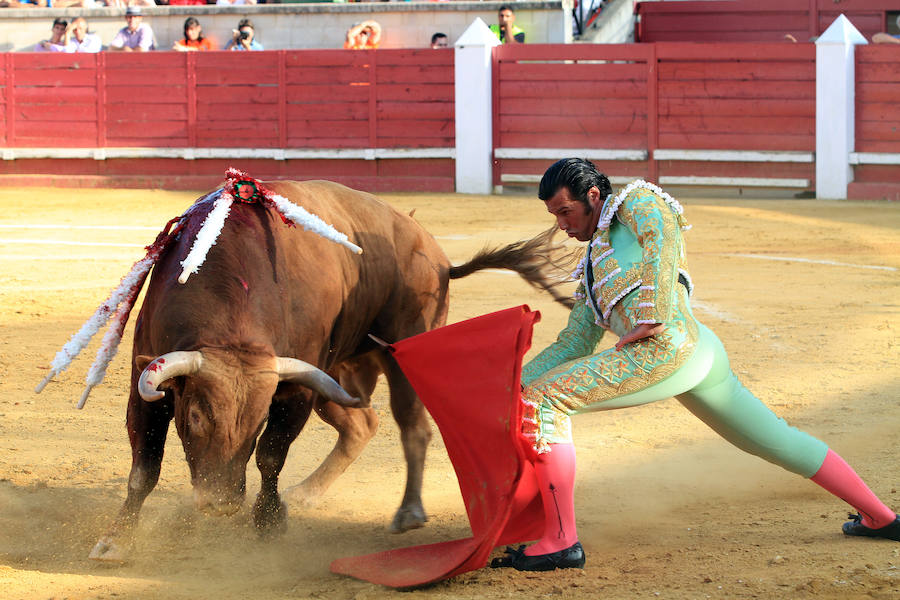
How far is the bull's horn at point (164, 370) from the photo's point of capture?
2525mm

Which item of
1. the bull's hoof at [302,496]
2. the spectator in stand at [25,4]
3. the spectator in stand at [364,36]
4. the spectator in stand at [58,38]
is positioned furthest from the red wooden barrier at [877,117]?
the spectator in stand at [25,4]

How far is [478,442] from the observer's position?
2.67 metres

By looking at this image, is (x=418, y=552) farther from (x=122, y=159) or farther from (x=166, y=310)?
(x=122, y=159)

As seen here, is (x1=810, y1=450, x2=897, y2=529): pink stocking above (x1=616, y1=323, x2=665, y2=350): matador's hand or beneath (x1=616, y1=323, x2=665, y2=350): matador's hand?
beneath

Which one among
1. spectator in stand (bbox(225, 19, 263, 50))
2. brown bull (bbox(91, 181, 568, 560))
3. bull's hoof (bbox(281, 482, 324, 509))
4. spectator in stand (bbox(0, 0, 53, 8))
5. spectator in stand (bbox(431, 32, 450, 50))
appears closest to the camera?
brown bull (bbox(91, 181, 568, 560))

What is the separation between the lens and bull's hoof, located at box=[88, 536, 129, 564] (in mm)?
2895

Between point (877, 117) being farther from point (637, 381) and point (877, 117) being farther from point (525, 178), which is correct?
point (637, 381)

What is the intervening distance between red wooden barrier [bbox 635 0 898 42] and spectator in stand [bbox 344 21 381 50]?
4091mm

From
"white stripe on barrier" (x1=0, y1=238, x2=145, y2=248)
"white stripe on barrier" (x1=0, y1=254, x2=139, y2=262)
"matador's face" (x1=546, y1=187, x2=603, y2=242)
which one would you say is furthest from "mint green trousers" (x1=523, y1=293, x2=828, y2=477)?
"white stripe on barrier" (x1=0, y1=238, x2=145, y2=248)

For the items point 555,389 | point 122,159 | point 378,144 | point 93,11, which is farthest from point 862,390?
point 93,11

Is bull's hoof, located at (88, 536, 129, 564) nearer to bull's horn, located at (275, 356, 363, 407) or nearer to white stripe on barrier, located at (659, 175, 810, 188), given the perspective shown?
bull's horn, located at (275, 356, 363, 407)

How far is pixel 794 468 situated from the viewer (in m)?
2.77

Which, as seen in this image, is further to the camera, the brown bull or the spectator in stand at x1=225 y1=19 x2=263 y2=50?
the spectator in stand at x1=225 y1=19 x2=263 y2=50

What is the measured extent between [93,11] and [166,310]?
10.7 m
